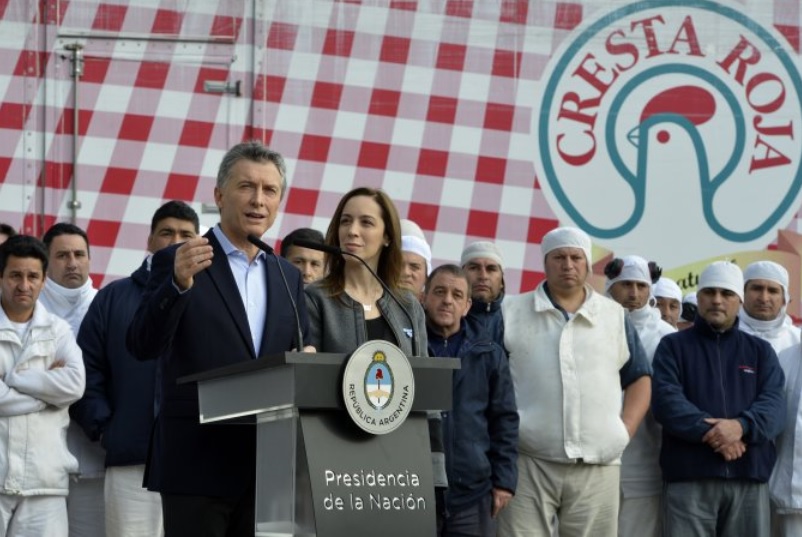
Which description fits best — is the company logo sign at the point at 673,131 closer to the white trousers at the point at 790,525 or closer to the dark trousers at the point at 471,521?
the white trousers at the point at 790,525

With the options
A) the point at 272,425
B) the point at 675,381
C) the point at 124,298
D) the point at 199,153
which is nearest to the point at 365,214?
the point at 272,425

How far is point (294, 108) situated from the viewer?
845cm

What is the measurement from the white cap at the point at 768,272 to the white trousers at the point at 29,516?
3748mm

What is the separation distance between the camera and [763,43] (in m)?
8.82

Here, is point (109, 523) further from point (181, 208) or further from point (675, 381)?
point (675, 381)

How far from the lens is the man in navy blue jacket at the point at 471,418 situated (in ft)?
20.6

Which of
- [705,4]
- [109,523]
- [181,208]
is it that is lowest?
[109,523]

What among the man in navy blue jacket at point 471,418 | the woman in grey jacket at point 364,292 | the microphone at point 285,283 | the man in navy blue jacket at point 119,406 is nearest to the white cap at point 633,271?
the man in navy blue jacket at point 471,418

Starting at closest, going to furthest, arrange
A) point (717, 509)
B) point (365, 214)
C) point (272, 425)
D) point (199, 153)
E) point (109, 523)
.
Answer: point (272, 425) → point (365, 214) → point (109, 523) → point (717, 509) → point (199, 153)

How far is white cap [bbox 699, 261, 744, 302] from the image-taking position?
7555mm

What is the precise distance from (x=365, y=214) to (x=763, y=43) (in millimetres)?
4495

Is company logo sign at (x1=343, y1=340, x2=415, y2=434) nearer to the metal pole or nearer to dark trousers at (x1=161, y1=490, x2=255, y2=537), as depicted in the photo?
dark trousers at (x1=161, y1=490, x2=255, y2=537)

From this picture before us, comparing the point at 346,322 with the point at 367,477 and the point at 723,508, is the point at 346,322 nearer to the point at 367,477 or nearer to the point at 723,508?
the point at 367,477

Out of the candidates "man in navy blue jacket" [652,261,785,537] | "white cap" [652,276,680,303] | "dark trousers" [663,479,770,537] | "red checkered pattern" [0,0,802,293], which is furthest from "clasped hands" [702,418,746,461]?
"red checkered pattern" [0,0,802,293]
